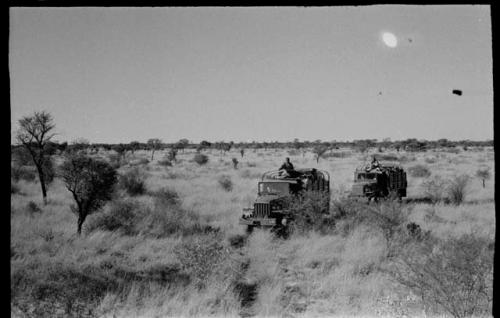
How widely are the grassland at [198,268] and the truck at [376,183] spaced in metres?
1.97

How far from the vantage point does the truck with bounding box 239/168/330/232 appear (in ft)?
36.9

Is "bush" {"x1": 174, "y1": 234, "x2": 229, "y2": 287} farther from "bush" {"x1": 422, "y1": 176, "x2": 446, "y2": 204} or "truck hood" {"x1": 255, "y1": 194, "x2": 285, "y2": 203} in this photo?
"bush" {"x1": 422, "y1": 176, "x2": 446, "y2": 204}

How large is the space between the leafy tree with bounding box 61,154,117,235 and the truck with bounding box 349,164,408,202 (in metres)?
9.07

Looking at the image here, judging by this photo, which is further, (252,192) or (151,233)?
(252,192)

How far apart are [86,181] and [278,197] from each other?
5.54 meters

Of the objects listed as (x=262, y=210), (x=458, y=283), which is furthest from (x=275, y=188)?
(x=458, y=283)

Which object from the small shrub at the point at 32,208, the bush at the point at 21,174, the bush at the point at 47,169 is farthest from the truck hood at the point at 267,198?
the bush at the point at 21,174

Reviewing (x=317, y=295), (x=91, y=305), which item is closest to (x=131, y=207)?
(x=91, y=305)

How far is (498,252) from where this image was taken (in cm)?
270

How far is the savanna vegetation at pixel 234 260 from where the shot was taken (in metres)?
5.85

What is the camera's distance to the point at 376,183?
1548cm

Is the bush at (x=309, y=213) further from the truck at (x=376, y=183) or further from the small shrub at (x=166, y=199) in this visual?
the small shrub at (x=166, y=199)
